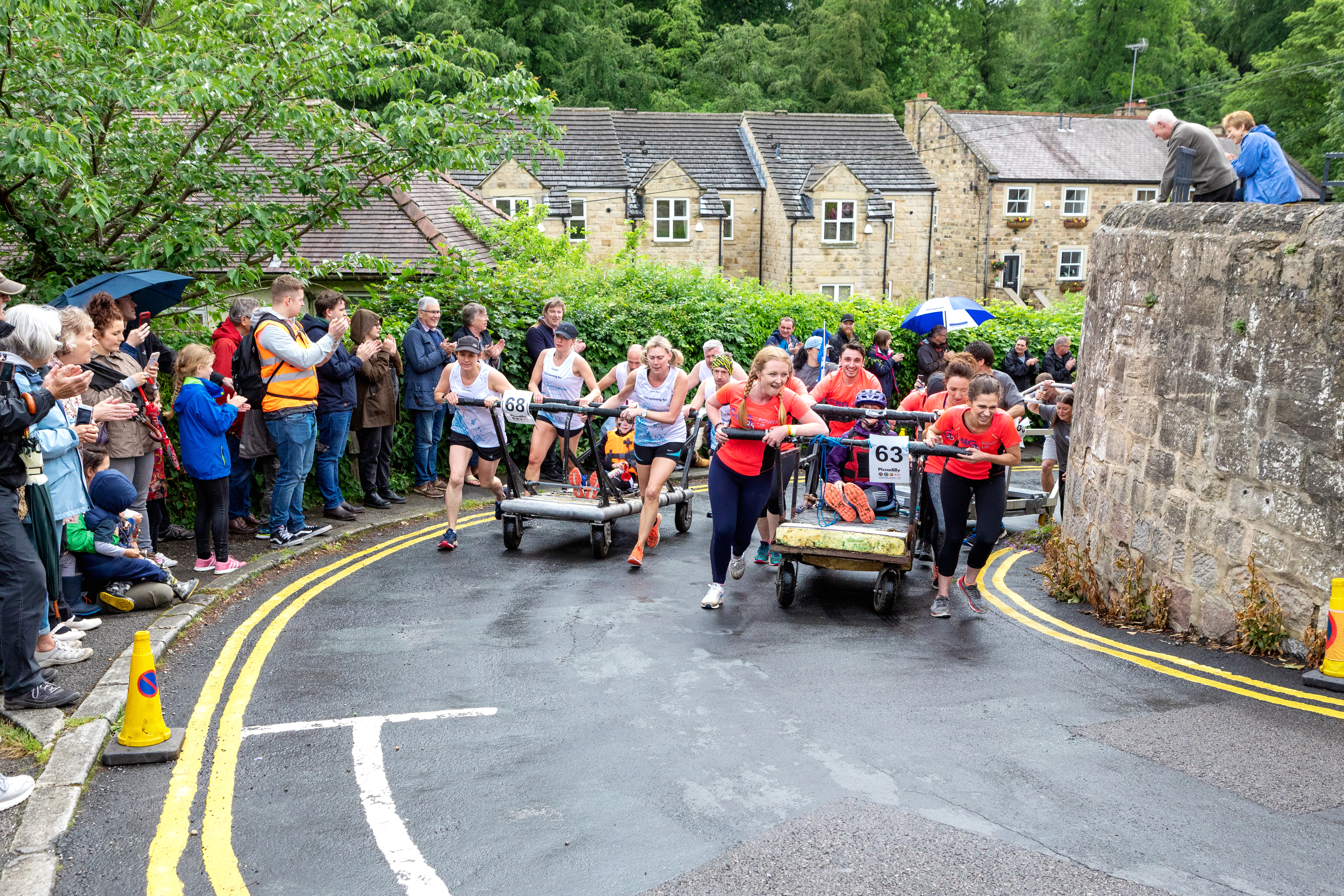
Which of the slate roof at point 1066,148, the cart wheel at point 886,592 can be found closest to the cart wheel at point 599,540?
the cart wheel at point 886,592

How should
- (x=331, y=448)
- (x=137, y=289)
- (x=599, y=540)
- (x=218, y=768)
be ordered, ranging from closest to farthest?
(x=218, y=768)
(x=137, y=289)
(x=599, y=540)
(x=331, y=448)

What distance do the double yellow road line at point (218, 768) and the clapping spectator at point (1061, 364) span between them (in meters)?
12.6

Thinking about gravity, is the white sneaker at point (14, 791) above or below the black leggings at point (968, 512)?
below

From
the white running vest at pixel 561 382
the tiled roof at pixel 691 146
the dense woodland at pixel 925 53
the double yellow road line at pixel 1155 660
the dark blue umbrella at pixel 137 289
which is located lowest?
the double yellow road line at pixel 1155 660

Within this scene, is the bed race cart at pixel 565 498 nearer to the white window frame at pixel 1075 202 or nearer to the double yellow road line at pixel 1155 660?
the double yellow road line at pixel 1155 660

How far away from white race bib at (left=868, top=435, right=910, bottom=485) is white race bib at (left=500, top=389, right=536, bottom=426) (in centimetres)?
361

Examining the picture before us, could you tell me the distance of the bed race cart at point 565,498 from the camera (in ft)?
34.2

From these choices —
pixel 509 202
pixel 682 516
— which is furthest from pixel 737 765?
pixel 509 202

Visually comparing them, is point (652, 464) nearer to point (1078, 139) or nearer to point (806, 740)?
point (806, 740)

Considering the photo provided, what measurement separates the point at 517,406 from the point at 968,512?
449 cm

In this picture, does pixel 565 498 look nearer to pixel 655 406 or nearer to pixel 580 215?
pixel 655 406

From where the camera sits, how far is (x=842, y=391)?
1048 cm

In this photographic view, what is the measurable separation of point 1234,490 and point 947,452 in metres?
2.07

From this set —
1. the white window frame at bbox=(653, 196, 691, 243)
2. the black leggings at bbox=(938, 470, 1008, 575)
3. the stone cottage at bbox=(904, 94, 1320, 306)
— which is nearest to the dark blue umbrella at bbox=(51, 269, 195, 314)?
the black leggings at bbox=(938, 470, 1008, 575)
